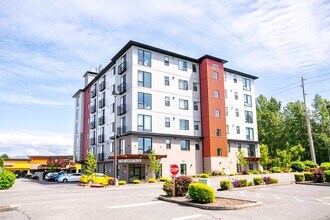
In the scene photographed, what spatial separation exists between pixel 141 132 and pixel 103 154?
11317mm

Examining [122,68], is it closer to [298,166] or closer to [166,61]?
[166,61]

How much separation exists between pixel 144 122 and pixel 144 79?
5646mm

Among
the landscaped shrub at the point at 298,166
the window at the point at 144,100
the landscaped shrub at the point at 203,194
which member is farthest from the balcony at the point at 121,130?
the landscaped shrub at the point at 298,166

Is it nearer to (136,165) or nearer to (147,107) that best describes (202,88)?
(147,107)

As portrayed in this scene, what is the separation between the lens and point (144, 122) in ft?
120

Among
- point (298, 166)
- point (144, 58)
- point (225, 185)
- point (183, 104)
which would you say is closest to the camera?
point (225, 185)

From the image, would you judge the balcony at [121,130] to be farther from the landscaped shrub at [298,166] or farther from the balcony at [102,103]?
the landscaped shrub at [298,166]

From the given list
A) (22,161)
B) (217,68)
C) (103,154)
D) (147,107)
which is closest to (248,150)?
(217,68)

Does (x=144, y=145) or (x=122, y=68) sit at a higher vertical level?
(x=122, y=68)

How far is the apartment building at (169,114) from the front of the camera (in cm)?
3669

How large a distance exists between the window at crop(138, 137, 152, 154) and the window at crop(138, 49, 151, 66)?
994 centimetres

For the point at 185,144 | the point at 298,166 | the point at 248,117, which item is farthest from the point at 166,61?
the point at 298,166

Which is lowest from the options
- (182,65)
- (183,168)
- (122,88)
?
(183,168)

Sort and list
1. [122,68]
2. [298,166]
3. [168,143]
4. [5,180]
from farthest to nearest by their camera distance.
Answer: [298,166], [122,68], [168,143], [5,180]
